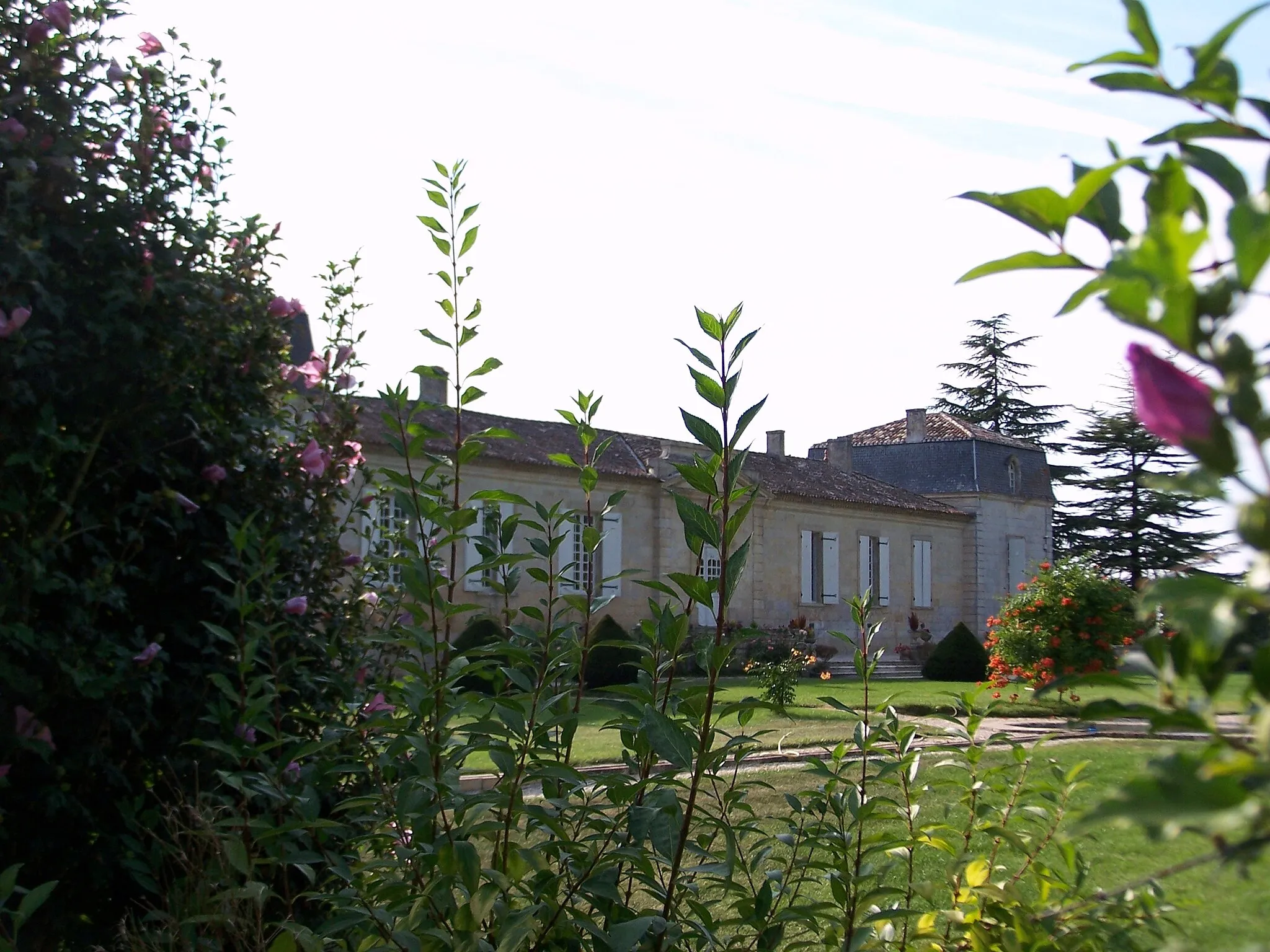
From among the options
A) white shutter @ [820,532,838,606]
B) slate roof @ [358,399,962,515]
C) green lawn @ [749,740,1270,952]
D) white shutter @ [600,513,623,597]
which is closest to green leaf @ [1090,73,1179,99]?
green lawn @ [749,740,1270,952]

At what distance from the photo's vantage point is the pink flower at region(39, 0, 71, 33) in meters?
3.03

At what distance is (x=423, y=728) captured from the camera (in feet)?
6.62

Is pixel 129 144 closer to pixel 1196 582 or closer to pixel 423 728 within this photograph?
pixel 423 728

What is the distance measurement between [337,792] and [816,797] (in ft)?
4.74

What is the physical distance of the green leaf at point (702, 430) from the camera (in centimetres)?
170

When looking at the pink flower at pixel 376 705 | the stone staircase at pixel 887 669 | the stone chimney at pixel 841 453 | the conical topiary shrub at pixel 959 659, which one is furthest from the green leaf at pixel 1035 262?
the stone chimney at pixel 841 453

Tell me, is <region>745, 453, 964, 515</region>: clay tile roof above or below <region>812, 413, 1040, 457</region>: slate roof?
below

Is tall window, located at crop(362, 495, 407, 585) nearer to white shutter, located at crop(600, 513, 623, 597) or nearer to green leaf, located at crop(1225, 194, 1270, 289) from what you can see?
green leaf, located at crop(1225, 194, 1270, 289)

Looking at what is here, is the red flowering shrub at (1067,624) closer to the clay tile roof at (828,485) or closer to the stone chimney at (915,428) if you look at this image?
the clay tile roof at (828,485)

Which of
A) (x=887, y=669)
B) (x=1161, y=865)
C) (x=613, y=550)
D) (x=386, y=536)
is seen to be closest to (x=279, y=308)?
(x=386, y=536)

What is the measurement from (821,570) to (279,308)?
2475cm

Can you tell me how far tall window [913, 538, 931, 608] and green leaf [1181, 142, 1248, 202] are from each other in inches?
1160

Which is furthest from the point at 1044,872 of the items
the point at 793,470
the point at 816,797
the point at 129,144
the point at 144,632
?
the point at 793,470

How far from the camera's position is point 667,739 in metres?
1.60
